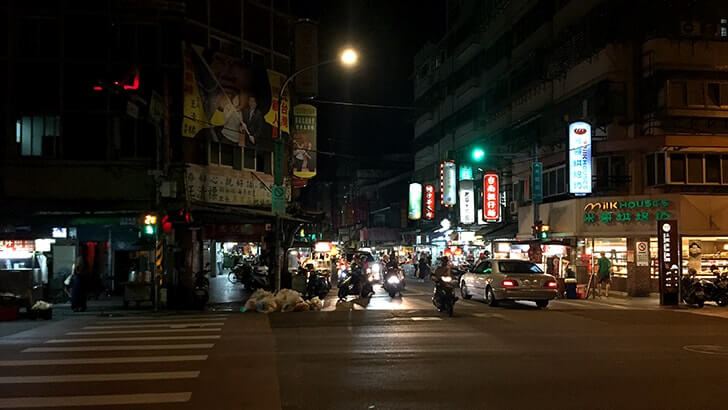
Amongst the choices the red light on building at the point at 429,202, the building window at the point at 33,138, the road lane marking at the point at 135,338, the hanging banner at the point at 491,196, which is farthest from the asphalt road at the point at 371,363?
the red light on building at the point at 429,202

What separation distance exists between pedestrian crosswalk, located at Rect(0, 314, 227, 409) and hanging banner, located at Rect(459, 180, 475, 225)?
2800cm

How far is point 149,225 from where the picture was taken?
21.3 metres

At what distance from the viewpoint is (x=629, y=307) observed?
23641 millimetres

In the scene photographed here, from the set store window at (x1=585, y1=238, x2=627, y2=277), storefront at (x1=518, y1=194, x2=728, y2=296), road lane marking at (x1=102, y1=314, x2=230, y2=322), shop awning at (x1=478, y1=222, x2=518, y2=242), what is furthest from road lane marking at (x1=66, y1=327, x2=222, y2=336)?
shop awning at (x1=478, y1=222, x2=518, y2=242)

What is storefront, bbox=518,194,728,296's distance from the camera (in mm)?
28188

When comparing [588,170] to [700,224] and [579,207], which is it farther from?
[700,224]

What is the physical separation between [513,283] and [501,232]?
17.5 metres

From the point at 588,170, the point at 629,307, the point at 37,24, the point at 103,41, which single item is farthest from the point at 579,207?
the point at 37,24

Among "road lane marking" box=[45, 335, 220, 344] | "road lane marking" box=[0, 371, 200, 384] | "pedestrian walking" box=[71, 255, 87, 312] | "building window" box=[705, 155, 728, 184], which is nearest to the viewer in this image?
"road lane marking" box=[0, 371, 200, 384]

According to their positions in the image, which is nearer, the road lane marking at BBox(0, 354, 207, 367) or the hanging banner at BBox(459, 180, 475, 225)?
the road lane marking at BBox(0, 354, 207, 367)

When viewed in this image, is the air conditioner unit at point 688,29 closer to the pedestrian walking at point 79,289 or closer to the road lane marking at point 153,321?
the road lane marking at point 153,321

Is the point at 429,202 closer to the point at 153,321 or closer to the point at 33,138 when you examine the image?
the point at 33,138

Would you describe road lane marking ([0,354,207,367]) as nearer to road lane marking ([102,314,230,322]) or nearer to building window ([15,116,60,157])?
road lane marking ([102,314,230,322])

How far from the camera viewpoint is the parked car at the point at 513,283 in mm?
22266
